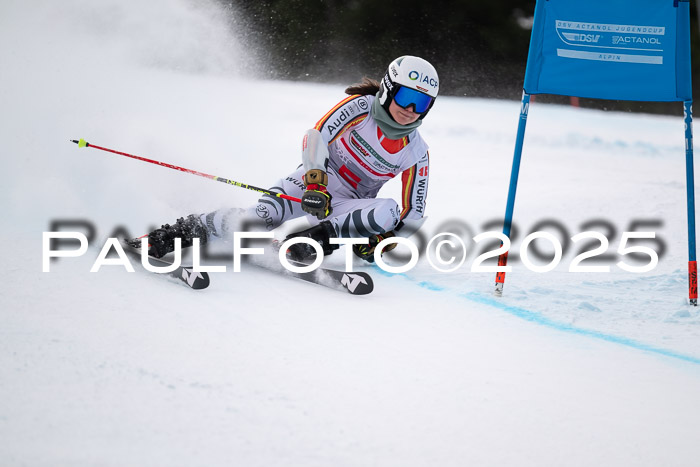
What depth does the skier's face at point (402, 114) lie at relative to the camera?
283 cm

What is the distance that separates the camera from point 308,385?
5.36 feet

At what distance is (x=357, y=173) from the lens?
125 inches

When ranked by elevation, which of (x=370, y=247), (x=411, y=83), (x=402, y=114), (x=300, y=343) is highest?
(x=411, y=83)

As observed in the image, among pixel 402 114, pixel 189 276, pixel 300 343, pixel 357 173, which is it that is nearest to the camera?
pixel 300 343

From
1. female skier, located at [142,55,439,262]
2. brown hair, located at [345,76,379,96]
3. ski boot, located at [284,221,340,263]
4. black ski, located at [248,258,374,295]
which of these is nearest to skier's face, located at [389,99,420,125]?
female skier, located at [142,55,439,262]

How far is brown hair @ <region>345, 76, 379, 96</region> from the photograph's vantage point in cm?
312

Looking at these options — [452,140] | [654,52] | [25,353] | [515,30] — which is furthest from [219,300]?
[515,30]

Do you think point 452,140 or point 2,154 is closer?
point 2,154

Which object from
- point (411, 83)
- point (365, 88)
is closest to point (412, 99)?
point (411, 83)

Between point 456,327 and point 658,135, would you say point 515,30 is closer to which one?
point 658,135

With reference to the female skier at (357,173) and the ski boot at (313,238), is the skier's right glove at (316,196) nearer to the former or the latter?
the female skier at (357,173)

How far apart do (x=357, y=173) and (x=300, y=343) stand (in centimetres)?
140

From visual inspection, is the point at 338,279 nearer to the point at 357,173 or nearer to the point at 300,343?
the point at 357,173

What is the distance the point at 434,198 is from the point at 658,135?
18.4 ft
